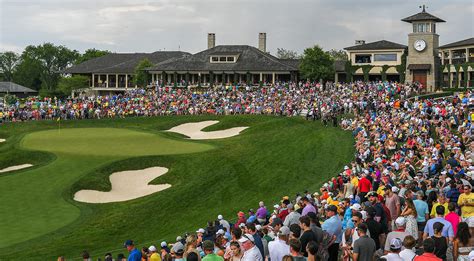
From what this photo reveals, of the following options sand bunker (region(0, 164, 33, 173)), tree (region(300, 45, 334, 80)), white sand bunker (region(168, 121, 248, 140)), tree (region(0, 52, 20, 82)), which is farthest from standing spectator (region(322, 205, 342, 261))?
tree (region(0, 52, 20, 82))

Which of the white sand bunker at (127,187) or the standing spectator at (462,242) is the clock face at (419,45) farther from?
the standing spectator at (462,242)

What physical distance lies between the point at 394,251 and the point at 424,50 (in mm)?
64764

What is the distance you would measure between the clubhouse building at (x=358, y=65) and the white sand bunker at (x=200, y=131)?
88.6 feet

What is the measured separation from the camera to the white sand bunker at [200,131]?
185 ft

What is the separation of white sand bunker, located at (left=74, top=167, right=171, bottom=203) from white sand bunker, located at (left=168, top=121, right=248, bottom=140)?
1433 cm

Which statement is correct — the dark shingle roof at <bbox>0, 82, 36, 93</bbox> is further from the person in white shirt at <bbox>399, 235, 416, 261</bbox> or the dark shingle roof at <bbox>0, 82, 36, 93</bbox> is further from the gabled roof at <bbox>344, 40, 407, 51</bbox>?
the person in white shirt at <bbox>399, 235, 416, 261</bbox>

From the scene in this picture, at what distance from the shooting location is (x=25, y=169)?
138ft

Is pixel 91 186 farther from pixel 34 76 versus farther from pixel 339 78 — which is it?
pixel 34 76

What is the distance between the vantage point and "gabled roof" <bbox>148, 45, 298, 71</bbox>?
8916 cm

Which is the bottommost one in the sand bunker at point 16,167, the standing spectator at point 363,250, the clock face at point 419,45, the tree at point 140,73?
the sand bunker at point 16,167

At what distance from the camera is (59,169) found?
41594 millimetres

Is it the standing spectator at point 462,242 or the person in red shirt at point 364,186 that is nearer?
the standing spectator at point 462,242

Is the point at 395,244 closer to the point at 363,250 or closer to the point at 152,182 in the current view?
the point at 363,250

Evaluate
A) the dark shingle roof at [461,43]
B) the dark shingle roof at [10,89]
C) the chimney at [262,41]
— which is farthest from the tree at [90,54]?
the dark shingle roof at [461,43]
